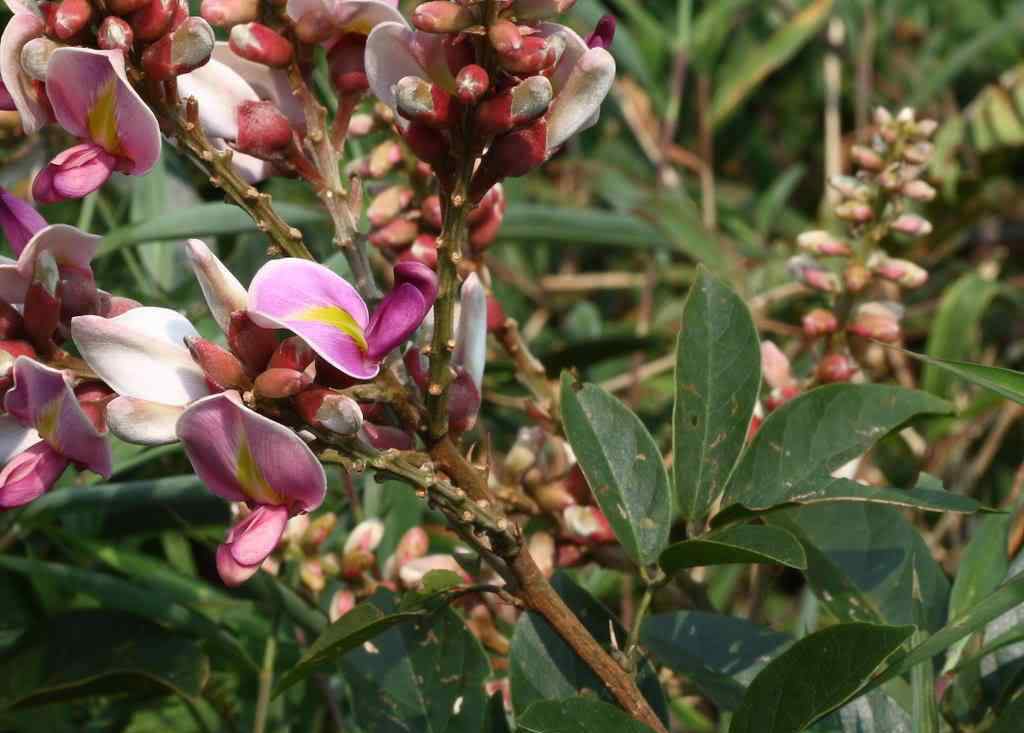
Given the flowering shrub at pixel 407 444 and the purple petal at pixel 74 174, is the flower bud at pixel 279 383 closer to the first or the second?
the flowering shrub at pixel 407 444

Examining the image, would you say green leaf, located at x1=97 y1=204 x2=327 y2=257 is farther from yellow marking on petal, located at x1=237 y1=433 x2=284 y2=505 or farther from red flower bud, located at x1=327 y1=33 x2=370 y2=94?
yellow marking on petal, located at x1=237 y1=433 x2=284 y2=505

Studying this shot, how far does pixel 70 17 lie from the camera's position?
0.70m

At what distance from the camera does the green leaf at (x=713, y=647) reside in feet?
2.98

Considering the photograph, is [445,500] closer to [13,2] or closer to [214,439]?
[214,439]

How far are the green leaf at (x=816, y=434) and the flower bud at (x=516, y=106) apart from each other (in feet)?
0.91

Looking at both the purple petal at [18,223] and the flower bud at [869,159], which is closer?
the purple petal at [18,223]

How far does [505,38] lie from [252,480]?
0.84ft

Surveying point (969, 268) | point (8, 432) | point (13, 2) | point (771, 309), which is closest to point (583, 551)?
point (8, 432)

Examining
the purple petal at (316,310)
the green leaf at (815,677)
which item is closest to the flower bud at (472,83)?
the purple petal at (316,310)

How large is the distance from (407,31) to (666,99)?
1.66 meters

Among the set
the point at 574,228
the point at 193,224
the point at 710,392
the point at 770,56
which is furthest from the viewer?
the point at 770,56

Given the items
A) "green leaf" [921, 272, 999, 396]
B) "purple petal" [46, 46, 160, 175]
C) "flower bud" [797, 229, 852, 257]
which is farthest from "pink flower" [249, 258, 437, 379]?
"green leaf" [921, 272, 999, 396]

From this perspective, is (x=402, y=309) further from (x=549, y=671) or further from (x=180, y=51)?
(x=549, y=671)

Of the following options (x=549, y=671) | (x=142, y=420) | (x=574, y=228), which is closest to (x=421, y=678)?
(x=549, y=671)
